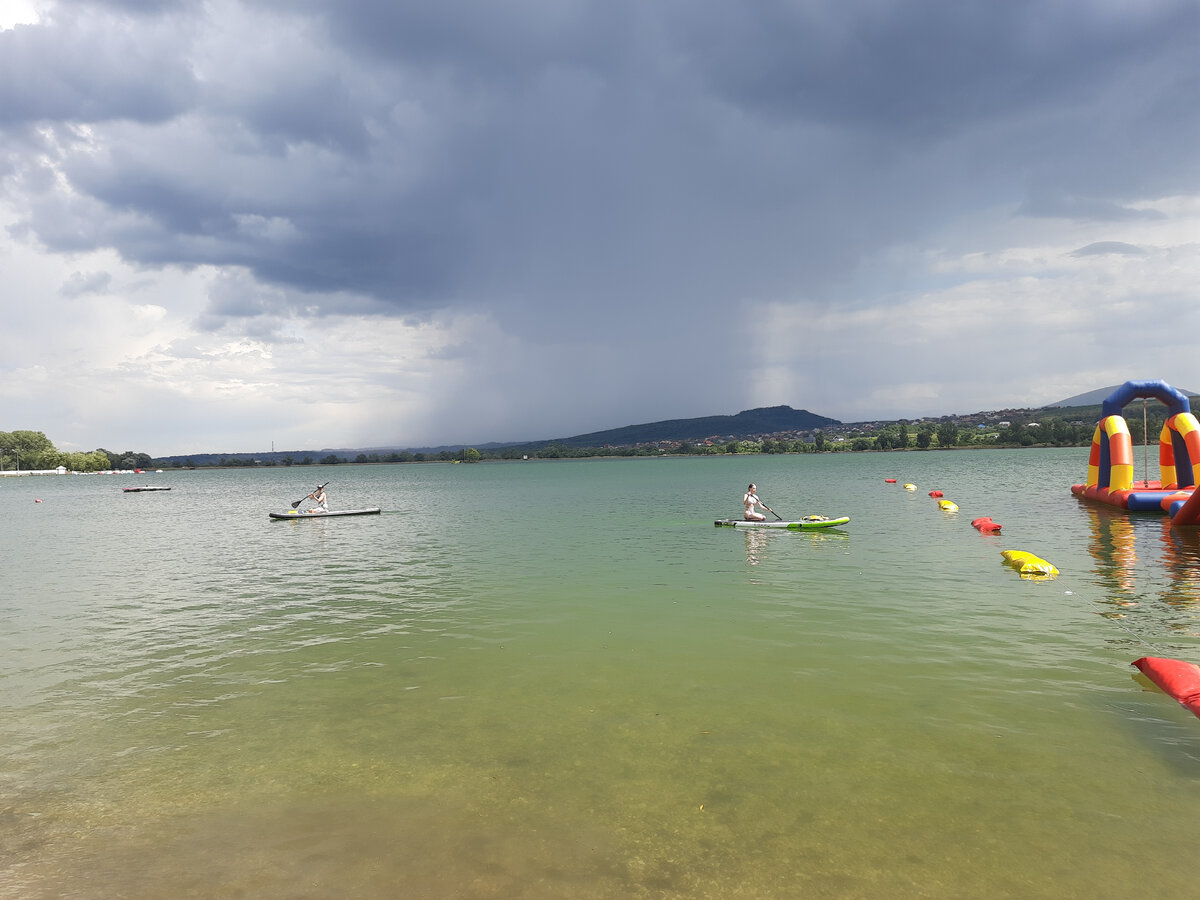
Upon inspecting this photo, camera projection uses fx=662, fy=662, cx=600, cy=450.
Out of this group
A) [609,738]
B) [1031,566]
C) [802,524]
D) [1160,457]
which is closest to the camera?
[609,738]

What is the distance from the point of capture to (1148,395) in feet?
135

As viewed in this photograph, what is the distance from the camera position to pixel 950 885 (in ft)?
21.4

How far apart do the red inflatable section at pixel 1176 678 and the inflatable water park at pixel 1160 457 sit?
27478 mm

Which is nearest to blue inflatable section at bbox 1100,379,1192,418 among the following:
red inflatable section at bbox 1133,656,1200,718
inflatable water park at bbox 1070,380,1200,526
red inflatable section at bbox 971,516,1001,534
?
inflatable water park at bbox 1070,380,1200,526

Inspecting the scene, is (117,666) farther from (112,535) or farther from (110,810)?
(112,535)

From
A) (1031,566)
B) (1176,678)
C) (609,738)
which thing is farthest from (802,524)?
(609,738)

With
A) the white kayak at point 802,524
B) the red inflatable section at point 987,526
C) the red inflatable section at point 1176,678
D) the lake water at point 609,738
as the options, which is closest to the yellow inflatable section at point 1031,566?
the lake water at point 609,738

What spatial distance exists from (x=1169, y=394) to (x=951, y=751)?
42633mm

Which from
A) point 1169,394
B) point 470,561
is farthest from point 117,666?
point 1169,394

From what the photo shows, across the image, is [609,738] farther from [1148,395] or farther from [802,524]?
[1148,395]

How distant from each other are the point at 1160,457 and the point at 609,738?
4432 cm

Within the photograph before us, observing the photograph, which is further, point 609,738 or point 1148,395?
point 1148,395

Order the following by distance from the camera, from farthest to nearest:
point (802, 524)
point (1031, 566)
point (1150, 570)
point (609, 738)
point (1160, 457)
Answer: point (1160, 457)
point (802, 524)
point (1150, 570)
point (1031, 566)
point (609, 738)

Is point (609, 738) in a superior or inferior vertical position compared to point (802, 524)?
inferior
